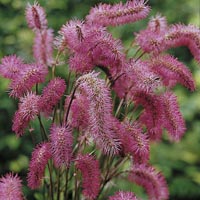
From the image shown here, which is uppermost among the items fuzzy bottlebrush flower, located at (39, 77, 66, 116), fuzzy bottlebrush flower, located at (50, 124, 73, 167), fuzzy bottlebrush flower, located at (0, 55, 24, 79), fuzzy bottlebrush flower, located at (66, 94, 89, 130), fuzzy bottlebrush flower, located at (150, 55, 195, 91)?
fuzzy bottlebrush flower, located at (150, 55, 195, 91)

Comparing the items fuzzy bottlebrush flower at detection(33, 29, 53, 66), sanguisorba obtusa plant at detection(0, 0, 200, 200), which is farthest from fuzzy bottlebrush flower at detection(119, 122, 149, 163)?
fuzzy bottlebrush flower at detection(33, 29, 53, 66)

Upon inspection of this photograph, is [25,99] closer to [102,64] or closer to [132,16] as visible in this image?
[102,64]

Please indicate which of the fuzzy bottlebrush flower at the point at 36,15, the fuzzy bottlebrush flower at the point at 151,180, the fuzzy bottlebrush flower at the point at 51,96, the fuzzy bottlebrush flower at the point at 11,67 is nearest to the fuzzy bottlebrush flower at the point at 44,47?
the fuzzy bottlebrush flower at the point at 36,15

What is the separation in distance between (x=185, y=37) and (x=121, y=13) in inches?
7.1

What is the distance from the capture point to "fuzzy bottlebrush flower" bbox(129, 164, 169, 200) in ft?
5.47

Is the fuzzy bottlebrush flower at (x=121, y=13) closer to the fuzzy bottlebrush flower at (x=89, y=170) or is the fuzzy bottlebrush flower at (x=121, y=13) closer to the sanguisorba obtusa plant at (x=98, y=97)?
the sanguisorba obtusa plant at (x=98, y=97)

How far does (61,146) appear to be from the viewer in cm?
142

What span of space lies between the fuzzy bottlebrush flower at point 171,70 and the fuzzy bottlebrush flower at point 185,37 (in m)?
0.06

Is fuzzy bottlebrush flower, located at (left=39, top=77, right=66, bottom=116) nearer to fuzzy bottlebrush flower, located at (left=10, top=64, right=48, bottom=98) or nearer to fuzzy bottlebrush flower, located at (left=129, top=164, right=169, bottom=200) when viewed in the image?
fuzzy bottlebrush flower, located at (left=10, top=64, right=48, bottom=98)

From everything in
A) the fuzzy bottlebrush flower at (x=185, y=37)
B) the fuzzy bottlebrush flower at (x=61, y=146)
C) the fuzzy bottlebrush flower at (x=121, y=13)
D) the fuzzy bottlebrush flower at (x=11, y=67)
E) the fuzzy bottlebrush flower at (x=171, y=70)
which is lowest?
the fuzzy bottlebrush flower at (x=61, y=146)

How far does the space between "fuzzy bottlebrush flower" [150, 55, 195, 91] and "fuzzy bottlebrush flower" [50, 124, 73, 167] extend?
0.29 metres

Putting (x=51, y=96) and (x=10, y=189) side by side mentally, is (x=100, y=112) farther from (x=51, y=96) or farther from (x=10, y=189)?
(x=10, y=189)

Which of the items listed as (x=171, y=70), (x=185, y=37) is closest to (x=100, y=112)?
(x=171, y=70)

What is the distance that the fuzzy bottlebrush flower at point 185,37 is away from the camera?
5.18 feet
